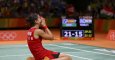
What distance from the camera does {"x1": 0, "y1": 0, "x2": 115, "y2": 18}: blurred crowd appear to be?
3152cm

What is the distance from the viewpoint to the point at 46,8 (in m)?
33.3

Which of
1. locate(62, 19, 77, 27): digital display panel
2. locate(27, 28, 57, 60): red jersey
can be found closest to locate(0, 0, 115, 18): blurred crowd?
locate(62, 19, 77, 27): digital display panel

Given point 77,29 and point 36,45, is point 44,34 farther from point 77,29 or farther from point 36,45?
point 77,29

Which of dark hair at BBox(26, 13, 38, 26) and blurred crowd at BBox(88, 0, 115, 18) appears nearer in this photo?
dark hair at BBox(26, 13, 38, 26)

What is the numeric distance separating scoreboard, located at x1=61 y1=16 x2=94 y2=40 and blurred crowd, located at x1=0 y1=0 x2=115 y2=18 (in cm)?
746

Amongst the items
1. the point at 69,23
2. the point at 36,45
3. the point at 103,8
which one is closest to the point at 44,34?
the point at 36,45

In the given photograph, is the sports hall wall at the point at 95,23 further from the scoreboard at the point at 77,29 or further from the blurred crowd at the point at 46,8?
the scoreboard at the point at 77,29

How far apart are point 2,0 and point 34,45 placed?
→ 23.2m

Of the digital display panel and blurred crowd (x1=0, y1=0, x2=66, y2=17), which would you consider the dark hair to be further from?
blurred crowd (x1=0, y1=0, x2=66, y2=17)

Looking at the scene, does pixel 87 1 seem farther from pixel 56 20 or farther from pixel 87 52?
pixel 87 52

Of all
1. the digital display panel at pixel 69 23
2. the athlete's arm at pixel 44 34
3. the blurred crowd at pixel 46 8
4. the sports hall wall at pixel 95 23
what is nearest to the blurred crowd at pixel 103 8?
the blurred crowd at pixel 46 8

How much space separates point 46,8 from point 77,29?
9733mm

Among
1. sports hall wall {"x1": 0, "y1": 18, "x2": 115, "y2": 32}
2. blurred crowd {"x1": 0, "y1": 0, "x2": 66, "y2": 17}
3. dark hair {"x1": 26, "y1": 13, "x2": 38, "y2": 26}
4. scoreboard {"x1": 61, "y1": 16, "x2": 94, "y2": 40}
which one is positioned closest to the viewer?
dark hair {"x1": 26, "y1": 13, "x2": 38, "y2": 26}

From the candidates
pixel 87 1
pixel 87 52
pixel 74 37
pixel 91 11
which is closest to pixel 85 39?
pixel 74 37
